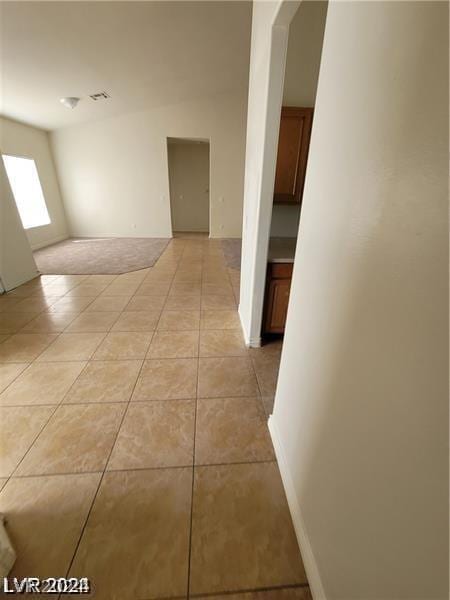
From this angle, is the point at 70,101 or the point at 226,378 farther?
the point at 70,101

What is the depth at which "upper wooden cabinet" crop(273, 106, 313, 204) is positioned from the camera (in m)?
1.94

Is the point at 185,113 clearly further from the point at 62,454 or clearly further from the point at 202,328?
the point at 62,454

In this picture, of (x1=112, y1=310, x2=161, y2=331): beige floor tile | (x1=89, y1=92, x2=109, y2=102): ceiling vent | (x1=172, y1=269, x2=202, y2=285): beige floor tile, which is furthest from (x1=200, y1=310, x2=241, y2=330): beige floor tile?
(x1=89, y1=92, x2=109, y2=102): ceiling vent

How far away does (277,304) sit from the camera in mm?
2111

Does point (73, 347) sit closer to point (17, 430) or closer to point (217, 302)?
point (17, 430)

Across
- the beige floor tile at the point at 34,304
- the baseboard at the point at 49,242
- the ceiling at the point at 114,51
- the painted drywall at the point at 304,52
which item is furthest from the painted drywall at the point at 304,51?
the baseboard at the point at 49,242

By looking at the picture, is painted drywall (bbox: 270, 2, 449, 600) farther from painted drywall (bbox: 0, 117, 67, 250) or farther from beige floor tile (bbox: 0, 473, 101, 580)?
painted drywall (bbox: 0, 117, 67, 250)

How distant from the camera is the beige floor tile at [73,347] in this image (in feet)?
6.68

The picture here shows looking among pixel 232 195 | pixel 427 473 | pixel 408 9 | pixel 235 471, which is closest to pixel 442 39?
pixel 408 9

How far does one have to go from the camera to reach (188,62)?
379 centimetres

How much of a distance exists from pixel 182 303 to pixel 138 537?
2.23 meters

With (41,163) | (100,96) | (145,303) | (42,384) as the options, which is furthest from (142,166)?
(42,384)

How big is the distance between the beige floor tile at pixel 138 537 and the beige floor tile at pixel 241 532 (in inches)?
2.5

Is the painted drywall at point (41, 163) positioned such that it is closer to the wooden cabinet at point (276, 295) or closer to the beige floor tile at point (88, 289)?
the beige floor tile at point (88, 289)
